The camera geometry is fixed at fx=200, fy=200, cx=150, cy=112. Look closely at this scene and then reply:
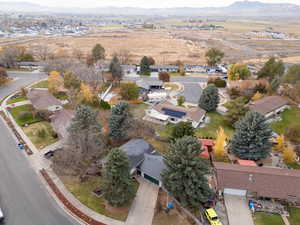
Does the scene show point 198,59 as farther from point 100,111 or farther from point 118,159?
point 118,159

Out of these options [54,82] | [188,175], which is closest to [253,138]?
[188,175]

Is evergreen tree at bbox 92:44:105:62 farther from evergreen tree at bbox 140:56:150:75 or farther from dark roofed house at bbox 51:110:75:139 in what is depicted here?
dark roofed house at bbox 51:110:75:139

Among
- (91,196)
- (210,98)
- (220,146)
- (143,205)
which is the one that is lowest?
(91,196)

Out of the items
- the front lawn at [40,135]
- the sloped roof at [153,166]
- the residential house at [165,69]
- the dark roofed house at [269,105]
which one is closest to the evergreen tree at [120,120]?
the sloped roof at [153,166]

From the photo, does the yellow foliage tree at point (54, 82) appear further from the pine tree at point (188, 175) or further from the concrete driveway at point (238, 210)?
the concrete driveway at point (238, 210)

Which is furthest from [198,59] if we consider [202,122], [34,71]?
[34,71]

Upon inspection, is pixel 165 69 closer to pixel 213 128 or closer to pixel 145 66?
pixel 145 66

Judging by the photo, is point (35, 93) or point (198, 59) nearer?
point (35, 93)
